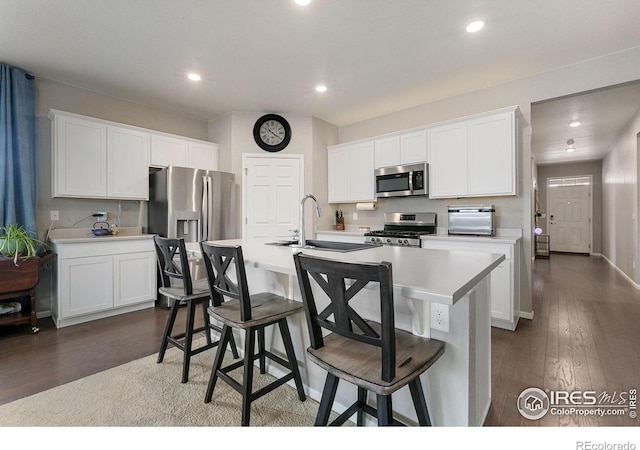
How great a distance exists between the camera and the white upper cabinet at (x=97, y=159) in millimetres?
3195

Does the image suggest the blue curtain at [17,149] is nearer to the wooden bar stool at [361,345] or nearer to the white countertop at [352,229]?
the white countertop at [352,229]

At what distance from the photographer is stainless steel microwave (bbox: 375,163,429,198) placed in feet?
12.5

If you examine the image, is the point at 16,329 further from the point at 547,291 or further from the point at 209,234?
the point at 547,291

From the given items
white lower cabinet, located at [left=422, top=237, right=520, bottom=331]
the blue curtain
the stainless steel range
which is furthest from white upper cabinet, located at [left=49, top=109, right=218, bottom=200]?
A: white lower cabinet, located at [left=422, top=237, right=520, bottom=331]

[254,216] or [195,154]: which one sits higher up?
[195,154]

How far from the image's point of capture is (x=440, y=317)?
1325 millimetres

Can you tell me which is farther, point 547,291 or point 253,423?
point 547,291

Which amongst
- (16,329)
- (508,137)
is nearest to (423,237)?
(508,137)

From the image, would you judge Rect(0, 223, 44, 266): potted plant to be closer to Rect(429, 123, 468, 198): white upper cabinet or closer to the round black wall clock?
the round black wall clock

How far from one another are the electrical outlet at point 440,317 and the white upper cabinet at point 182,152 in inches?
153

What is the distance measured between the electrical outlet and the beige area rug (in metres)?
0.92
